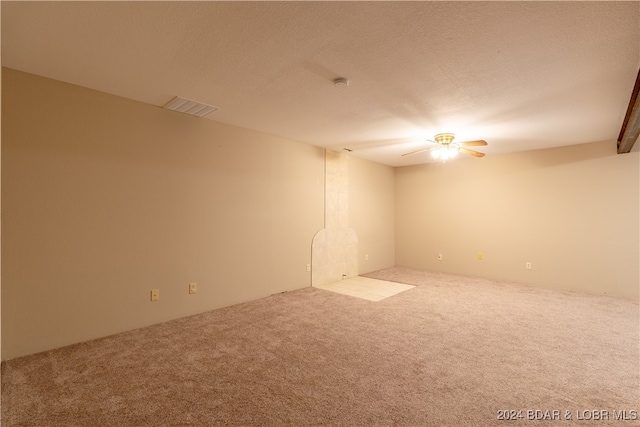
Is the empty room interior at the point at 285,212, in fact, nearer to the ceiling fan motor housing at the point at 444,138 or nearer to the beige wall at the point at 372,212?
the ceiling fan motor housing at the point at 444,138

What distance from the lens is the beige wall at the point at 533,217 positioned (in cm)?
442

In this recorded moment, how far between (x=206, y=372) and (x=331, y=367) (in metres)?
0.96

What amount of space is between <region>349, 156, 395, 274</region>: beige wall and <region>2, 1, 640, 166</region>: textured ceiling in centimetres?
243

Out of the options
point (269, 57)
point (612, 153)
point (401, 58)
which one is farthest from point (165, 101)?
point (612, 153)

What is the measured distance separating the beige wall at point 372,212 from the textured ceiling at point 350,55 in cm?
243

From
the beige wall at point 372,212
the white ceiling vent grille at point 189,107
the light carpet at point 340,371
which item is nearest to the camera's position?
the light carpet at point 340,371

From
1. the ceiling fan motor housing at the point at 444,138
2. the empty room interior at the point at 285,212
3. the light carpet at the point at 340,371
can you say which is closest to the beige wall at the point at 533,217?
the empty room interior at the point at 285,212

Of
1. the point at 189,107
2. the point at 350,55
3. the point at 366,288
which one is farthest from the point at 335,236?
the point at 350,55

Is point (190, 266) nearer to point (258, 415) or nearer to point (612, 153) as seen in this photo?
point (258, 415)

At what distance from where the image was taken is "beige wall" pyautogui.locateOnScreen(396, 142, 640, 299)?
442 centimetres

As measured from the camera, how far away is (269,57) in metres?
2.20

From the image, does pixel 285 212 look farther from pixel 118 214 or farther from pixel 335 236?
pixel 118 214

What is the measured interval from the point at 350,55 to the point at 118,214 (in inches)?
104

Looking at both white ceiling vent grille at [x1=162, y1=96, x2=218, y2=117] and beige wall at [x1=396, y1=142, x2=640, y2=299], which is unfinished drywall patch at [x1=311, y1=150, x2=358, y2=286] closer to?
beige wall at [x1=396, y1=142, x2=640, y2=299]
